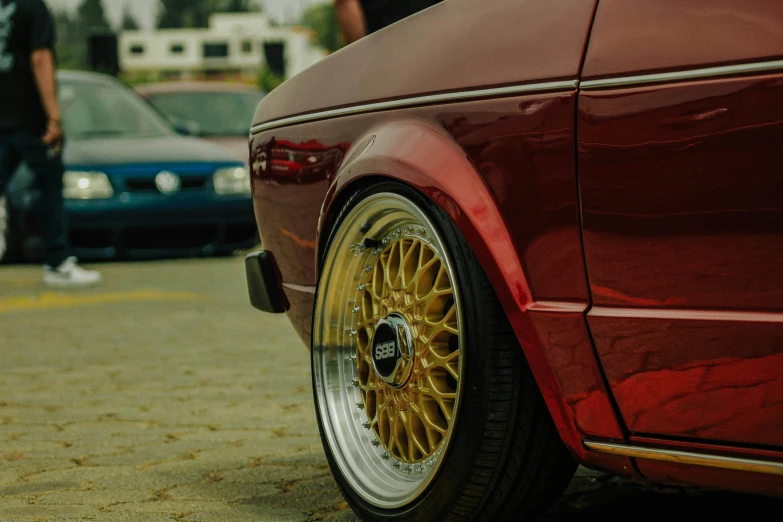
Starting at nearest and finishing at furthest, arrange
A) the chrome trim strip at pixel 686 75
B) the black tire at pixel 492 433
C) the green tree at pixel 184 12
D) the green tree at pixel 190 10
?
the chrome trim strip at pixel 686 75, the black tire at pixel 492 433, the green tree at pixel 190 10, the green tree at pixel 184 12

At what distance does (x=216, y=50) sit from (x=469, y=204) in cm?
13582

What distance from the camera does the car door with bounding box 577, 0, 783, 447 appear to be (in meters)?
2.19

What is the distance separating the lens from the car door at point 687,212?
2186 mm

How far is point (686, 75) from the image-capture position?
228 centimetres

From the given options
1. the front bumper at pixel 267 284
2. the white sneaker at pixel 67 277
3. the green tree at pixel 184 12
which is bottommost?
the green tree at pixel 184 12

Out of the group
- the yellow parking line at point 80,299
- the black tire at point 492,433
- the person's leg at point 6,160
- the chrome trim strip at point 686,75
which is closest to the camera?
the chrome trim strip at point 686,75

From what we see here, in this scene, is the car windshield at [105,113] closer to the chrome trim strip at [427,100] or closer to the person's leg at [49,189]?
the person's leg at [49,189]

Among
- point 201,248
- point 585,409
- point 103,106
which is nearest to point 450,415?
point 585,409

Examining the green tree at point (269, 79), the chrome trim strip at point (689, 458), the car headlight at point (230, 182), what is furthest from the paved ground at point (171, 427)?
the green tree at point (269, 79)

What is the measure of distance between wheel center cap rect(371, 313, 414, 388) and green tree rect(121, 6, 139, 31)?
16228cm

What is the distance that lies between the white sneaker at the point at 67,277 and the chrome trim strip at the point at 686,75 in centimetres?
722

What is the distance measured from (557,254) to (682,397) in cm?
35

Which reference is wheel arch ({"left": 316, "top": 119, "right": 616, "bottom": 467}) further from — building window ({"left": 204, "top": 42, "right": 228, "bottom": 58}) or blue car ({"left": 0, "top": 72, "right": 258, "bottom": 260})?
building window ({"left": 204, "top": 42, "right": 228, "bottom": 58})

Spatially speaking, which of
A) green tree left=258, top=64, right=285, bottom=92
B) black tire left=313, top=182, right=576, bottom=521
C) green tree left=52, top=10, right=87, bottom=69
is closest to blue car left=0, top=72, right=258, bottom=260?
black tire left=313, top=182, right=576, bottom=521
